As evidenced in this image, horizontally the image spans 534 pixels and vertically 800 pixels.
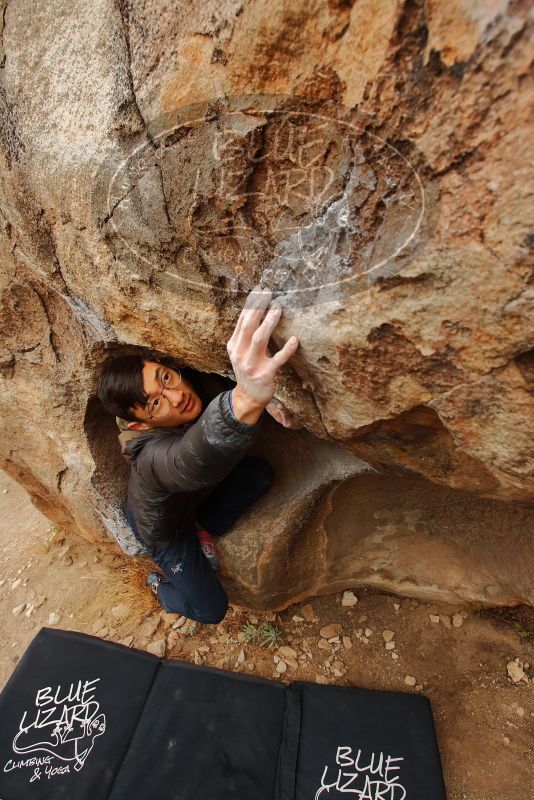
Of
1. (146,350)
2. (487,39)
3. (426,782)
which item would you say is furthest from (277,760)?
(487,39)

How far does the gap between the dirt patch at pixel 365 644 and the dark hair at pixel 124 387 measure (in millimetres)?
936

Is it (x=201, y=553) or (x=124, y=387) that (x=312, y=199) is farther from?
(x=201, y=553)

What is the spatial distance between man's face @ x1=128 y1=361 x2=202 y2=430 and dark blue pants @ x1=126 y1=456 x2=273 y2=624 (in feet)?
1.41

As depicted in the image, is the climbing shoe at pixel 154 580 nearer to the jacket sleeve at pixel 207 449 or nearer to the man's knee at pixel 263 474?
the man's knee at pixel 263 474

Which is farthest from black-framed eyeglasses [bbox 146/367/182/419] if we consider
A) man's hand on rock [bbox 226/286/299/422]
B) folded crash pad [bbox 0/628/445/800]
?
folded crash pad [bbox 0/628/445/800]

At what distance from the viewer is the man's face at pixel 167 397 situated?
58.9 inches

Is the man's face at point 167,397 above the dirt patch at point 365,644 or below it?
above

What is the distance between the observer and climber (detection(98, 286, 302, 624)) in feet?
3.54

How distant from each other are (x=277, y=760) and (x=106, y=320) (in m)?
1.50

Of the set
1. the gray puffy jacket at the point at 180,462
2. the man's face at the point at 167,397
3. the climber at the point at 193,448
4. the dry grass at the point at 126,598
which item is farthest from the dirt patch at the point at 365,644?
the man's face at the point at 167,397

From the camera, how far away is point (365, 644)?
1980 millimetres

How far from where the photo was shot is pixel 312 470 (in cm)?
173

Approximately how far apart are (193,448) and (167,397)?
334 millimetres

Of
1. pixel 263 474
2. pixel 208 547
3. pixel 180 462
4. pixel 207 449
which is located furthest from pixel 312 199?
pixel 208 547
